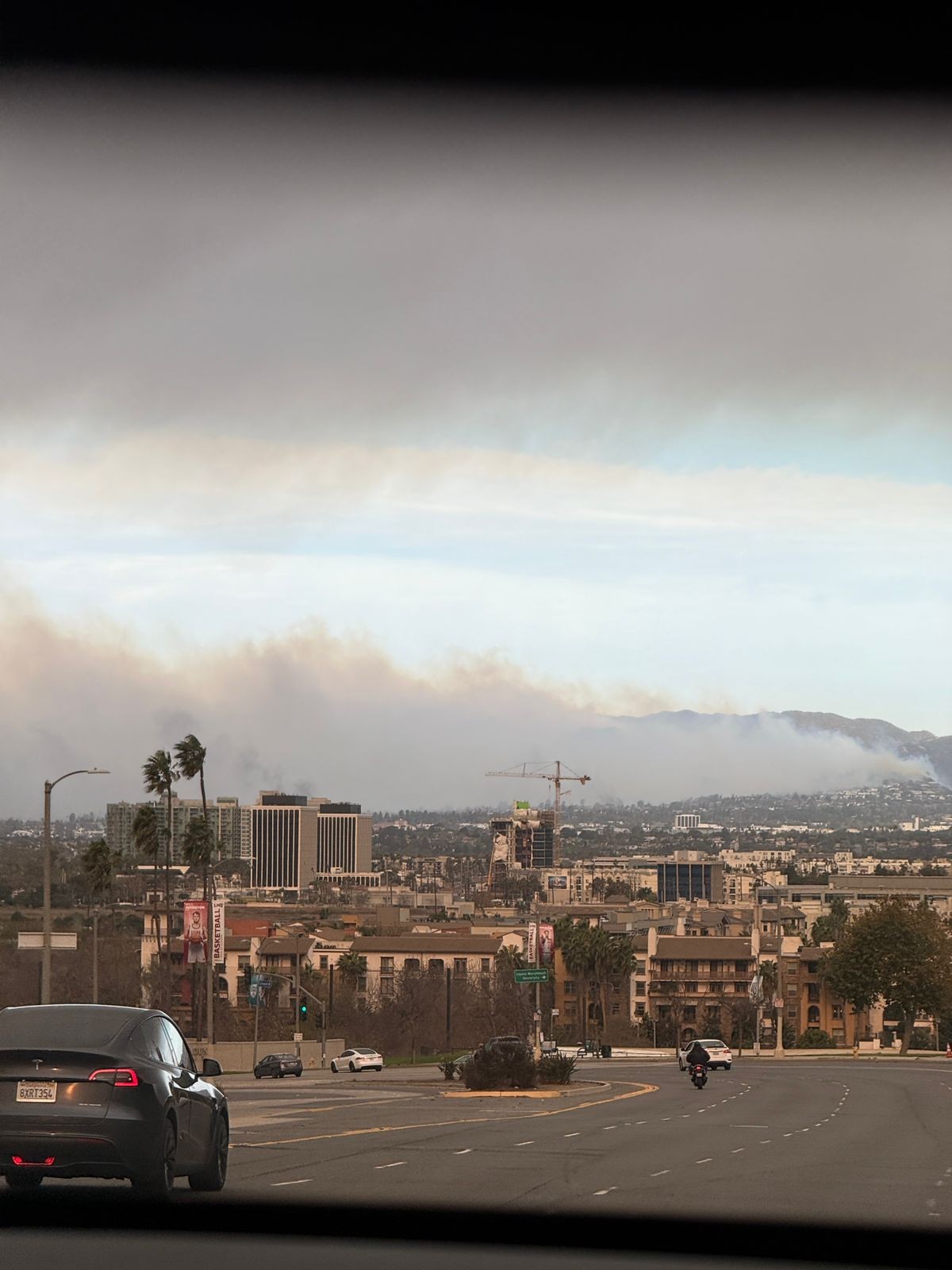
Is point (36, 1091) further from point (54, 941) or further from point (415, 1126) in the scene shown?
point (54, 941)

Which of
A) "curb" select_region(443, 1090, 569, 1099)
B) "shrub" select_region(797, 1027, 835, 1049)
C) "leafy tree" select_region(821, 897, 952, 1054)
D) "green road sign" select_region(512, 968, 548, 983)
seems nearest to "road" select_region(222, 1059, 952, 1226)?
"curb" select_region(443, 1090, 569, 1099)

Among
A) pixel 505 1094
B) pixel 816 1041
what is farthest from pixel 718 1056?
pixel 816 1041

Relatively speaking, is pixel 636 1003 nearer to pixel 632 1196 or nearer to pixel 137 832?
pixel 137 832

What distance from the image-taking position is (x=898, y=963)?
10162 centimetres

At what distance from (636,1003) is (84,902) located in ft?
163

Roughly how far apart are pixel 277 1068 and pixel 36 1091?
4761 cm

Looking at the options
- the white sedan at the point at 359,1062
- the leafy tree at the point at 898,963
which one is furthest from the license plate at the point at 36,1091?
the leafy tree at the point at 898,963

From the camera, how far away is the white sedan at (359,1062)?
6844 cm

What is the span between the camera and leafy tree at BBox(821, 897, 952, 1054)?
100938mm

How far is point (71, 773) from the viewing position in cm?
3956

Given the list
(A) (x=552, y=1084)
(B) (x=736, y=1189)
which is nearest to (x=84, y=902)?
(A) (x=552, y=1084)

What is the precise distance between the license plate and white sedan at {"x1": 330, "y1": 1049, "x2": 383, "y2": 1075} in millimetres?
56965

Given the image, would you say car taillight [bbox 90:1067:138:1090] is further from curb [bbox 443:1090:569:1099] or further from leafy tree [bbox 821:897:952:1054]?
leafy tree [bbox 821:897:952:1054]

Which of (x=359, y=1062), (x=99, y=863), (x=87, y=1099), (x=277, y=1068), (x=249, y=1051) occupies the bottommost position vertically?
(x=249, y=1051)
